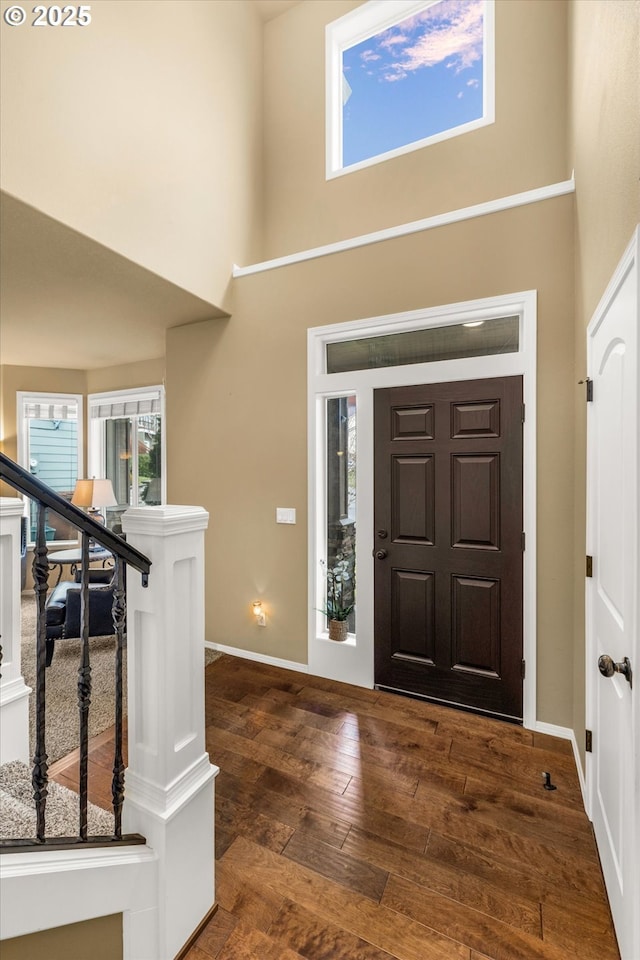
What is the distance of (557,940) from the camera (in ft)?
4.37

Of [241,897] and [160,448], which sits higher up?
[160,448]

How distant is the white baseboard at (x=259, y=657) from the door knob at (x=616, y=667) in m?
2.14

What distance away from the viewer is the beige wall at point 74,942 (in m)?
1.04

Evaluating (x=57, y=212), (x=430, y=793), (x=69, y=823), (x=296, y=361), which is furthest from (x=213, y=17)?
(x=430, y=793)

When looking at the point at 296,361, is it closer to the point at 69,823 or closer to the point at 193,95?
the point at 193,95

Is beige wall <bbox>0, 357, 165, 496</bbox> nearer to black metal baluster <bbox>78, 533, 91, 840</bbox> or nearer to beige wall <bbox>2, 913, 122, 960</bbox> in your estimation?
black metal baluster <bbox>78, 533, 91, 840</bbox>

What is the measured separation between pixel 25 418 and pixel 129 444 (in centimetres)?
130

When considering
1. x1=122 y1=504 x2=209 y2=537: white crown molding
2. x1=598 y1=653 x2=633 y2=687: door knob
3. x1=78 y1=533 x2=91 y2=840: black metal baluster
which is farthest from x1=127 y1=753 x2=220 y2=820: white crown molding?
x1=598 y1=653 x2=633 y2=687: door knob

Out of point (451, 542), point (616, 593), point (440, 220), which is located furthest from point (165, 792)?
point (440, 220)

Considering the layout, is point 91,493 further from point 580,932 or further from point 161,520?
point 580,932

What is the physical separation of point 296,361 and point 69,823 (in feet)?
8.92

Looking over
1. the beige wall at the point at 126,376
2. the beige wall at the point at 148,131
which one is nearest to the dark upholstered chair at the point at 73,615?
the beige wall at the point at 148,131

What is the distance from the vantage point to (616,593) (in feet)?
4.64

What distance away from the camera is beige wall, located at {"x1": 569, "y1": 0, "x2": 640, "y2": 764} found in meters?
1.22
